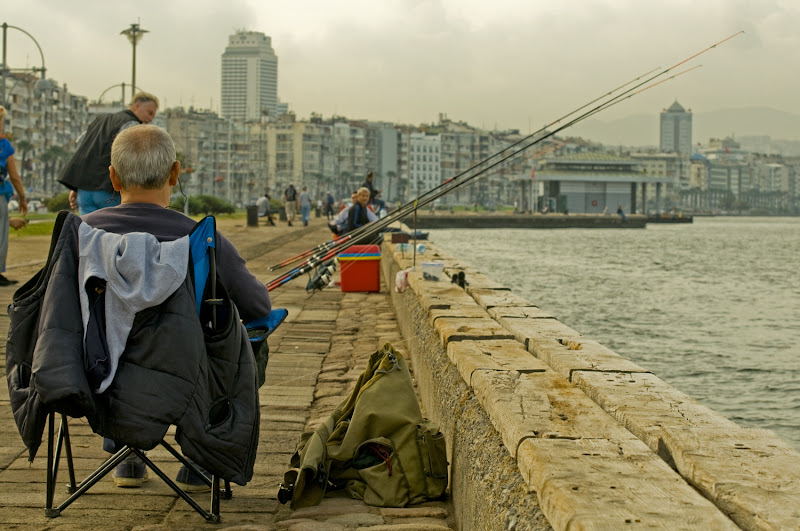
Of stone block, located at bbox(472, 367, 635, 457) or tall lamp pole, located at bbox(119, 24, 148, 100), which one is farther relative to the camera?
tall lamp pole, located at bbox(119, 24, 148, 100)

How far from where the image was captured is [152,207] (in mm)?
3445

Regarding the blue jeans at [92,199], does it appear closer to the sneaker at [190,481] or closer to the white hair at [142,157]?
the sneaker at [190,481]

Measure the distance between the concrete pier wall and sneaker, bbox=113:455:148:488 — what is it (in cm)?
118

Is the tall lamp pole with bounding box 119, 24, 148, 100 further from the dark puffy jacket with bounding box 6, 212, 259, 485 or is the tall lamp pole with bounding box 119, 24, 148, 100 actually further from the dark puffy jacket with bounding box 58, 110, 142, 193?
the dark puffy jacket with bounding box 6, 212, 259, 485

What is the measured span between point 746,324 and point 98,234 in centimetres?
1905

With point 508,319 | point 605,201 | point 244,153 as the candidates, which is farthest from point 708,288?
point 244,153

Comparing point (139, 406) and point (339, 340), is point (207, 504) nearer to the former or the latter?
point (139, 406)

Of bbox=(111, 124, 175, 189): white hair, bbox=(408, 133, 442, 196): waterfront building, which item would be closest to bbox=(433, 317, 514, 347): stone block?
bbox=(111, 124, 175, 189): white hair

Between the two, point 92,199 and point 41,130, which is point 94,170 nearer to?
point 92,199

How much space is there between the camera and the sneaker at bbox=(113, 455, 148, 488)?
3.93m

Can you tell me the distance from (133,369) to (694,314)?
20203 mm

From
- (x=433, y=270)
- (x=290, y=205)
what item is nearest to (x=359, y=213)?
(x=433, y=270)

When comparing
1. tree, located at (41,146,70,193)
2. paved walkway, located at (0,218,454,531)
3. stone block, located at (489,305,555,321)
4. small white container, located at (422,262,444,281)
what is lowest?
paved walkway, located at (0,218,454,531)

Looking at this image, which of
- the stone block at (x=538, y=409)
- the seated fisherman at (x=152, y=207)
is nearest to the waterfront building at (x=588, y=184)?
the stone block at (x=538, y=409)
